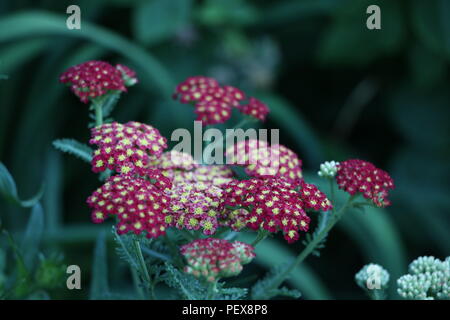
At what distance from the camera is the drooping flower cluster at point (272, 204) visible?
0.62 m

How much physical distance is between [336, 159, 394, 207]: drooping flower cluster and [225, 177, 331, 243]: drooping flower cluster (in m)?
0.05

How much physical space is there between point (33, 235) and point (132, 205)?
1.02 feet

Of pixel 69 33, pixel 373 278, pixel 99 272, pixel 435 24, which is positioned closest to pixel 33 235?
pixel 99 272

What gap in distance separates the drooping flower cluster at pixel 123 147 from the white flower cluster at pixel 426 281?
0.32 metres

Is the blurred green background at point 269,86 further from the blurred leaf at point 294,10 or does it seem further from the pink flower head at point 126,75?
the pink flower head at point 126,75

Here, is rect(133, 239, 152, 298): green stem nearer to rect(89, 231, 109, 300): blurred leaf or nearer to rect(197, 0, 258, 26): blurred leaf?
rect(89, 231, 109, 300): blurred leaf

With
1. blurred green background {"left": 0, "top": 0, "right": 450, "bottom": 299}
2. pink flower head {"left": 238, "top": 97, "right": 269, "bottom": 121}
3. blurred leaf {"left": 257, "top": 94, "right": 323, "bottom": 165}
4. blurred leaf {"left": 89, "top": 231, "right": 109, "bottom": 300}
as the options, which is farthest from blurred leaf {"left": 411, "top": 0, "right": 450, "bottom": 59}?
blurred leaf {"left": 89, "top": 231, "right": 109, "bottom": 300}

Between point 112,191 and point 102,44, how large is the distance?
3.74 feet

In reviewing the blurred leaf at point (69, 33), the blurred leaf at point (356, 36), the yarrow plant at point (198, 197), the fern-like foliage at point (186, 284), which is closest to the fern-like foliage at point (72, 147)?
the yarrow plant at point (198, 197)

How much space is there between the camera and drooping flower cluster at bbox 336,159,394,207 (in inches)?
27.5

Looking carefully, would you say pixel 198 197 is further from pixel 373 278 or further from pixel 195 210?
pixel 373 278

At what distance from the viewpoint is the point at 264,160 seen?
0.76 metres

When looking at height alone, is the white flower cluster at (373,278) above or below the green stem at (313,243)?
below
